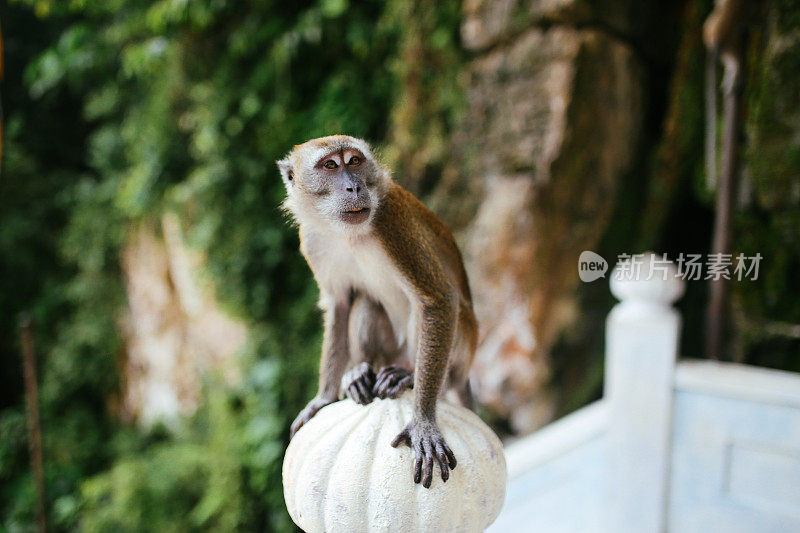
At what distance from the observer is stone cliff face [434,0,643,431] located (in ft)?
10.9

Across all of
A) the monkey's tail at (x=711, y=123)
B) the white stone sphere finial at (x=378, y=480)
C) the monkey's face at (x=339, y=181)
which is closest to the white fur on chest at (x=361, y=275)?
the monkey's face at (x=339, y=181)

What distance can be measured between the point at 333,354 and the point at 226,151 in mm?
2959

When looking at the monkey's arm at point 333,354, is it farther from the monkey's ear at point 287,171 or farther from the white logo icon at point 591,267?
the white logo icon at point 591,267

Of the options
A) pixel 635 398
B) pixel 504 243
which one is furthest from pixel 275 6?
pixel 635 398

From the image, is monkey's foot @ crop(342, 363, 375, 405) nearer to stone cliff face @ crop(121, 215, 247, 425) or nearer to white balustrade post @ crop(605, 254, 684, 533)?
white balustrade post @ crop(605, 254, 684, 533)

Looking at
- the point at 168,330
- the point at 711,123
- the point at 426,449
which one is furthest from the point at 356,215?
the point at 168,330

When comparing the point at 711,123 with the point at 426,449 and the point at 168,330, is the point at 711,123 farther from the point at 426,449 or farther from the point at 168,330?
the point at 168,330

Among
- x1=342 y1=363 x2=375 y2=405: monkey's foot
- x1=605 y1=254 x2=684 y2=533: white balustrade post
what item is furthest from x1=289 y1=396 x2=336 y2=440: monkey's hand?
x1=605 y1=254 x2=684 y2=533: white balustrade post

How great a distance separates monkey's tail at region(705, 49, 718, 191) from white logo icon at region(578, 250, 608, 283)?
887mm

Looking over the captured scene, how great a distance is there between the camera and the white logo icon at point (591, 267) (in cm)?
373

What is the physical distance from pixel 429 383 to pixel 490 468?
8.7 inches

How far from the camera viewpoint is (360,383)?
1307mm

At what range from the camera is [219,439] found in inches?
165

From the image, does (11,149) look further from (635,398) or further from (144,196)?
(635,398)
